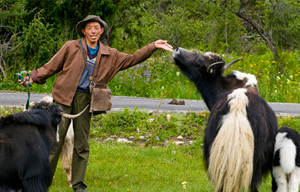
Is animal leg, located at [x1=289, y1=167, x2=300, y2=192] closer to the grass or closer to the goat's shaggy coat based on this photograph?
the grass

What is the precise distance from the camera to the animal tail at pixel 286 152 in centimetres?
441

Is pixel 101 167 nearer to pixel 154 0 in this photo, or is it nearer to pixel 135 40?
pixel 135 40

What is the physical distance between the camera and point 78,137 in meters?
5.19

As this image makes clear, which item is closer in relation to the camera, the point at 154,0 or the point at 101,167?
the point at 101,167

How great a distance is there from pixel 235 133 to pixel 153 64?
9.73 m

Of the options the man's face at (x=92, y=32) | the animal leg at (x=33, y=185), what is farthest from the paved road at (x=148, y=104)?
the animal leg at (x=33, y=185)

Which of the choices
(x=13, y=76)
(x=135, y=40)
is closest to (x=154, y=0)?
(x=135, y=40)

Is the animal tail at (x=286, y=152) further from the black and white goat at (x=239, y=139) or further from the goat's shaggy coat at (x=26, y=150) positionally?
the goat's shaggy coat at (x=26, y=150)

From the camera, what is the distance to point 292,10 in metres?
17.5

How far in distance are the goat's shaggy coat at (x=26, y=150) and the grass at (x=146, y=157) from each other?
50.0 inches

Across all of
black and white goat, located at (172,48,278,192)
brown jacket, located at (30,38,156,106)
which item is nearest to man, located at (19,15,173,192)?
brown jacket, located at (30,38,156,106)

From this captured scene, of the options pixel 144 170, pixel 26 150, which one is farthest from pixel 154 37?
pixel 26 150

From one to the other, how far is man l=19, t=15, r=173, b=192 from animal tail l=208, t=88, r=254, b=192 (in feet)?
4.98

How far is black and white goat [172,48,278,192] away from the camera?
4039mm
